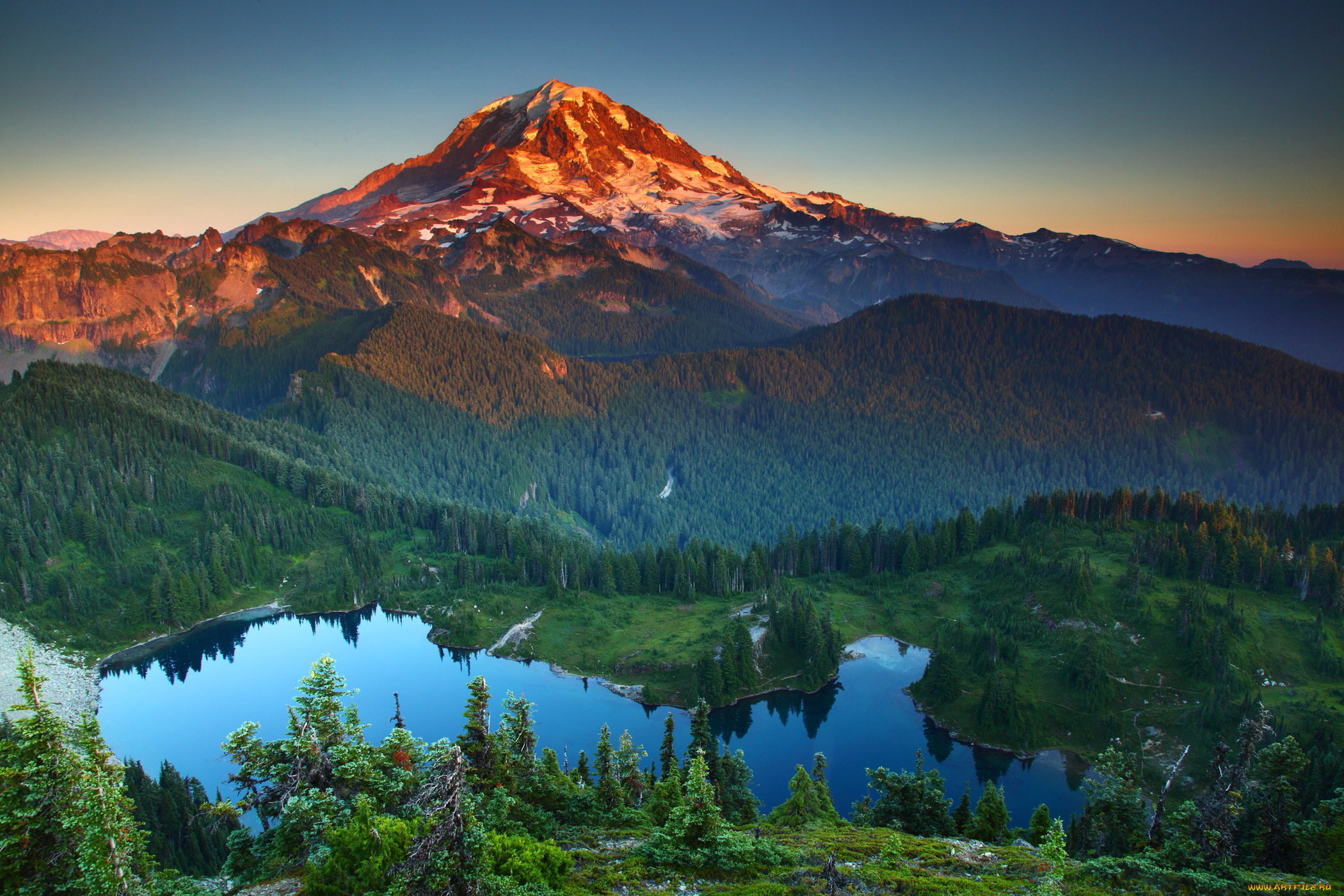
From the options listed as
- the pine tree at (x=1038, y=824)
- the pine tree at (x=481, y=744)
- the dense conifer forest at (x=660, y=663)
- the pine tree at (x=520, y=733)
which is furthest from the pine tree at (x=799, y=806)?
the pine tree at (x=481, y=744)

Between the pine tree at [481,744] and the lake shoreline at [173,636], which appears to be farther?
the lake shoreline at [173,636]

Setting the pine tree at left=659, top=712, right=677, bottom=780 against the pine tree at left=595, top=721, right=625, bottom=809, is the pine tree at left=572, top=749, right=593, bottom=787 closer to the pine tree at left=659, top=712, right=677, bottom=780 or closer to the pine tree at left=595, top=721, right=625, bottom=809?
the pine tree at left=595, top=721, right=625, bottom=809

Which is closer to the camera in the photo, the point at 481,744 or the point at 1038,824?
the point at 481,744

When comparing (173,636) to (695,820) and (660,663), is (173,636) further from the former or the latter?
(695,820)

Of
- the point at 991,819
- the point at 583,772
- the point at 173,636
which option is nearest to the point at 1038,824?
the point at 991,819

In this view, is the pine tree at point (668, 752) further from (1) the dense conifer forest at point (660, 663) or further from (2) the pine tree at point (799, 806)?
(2) the pine tree at point (799, 806)

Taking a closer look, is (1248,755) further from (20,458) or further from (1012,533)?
(20,458)

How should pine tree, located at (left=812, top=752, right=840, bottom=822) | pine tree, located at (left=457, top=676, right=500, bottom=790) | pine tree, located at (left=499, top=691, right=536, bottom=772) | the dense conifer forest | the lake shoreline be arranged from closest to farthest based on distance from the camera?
the dense conifer forest → pine tree, located at (left=457, top=676, right=500, bottom=790) → pine tree, located at (left=499, top=691, right=536, bottom=772) → pine tree, located at (left=812, top=752, right=840, bottom=822) → the lake shoreline

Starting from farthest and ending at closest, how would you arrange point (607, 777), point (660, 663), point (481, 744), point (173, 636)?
1. point (173, 636)
2. point (660, 663)
3. point (607, 777)
4. point (481, 744)

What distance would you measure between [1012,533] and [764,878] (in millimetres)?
127401

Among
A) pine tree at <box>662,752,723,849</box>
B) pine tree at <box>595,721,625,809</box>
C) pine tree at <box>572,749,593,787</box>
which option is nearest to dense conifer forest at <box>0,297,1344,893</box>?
pine tree at <box>662,752,723,849</box>

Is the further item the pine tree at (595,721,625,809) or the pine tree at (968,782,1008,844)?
the pine tree at (968,782,1008,844)

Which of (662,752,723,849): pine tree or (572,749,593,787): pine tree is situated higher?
(662,752,723,849): pine tree

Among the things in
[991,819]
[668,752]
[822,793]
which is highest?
[668,752]
